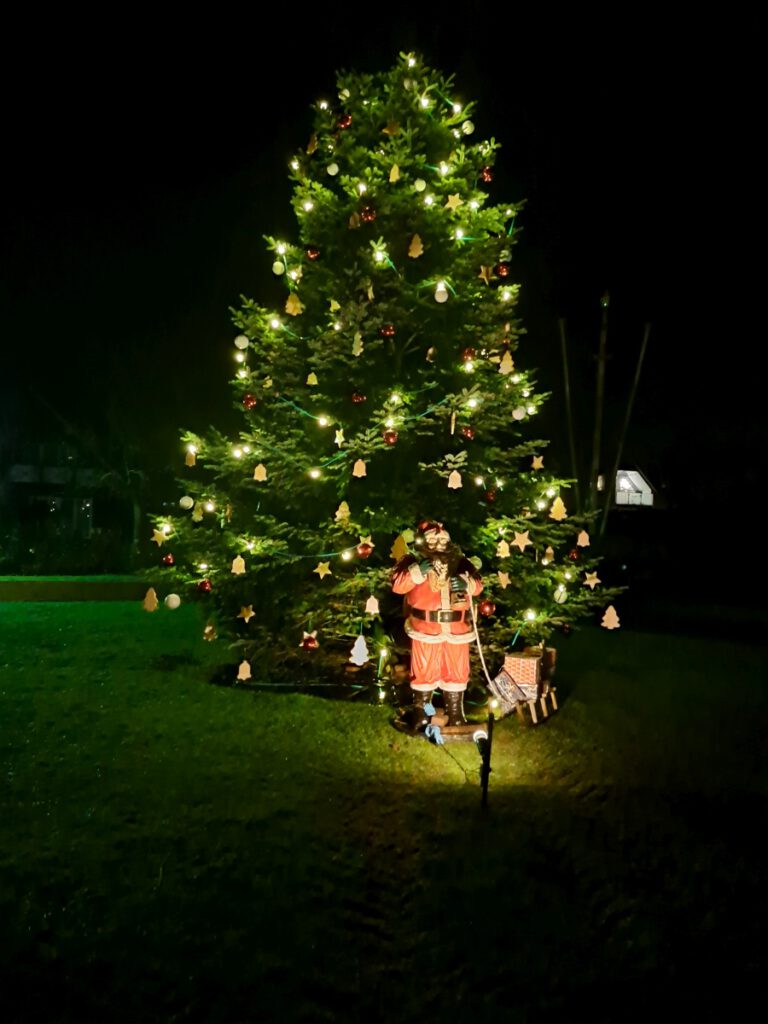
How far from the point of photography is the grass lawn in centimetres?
334

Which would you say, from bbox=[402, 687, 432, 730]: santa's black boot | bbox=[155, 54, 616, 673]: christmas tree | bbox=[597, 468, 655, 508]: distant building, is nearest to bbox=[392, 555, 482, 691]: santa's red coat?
bbox=[402, 687, 432, 730]: santa's black boot

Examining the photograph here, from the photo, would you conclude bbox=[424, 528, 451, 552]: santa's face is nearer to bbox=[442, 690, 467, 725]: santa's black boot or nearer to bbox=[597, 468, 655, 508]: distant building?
bbox=[442, 690, 467, 725]: santa's black boot

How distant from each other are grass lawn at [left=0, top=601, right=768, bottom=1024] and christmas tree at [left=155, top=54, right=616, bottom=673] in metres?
1.12

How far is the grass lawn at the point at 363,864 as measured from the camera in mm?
3340

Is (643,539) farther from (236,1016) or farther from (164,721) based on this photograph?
(236,1016)

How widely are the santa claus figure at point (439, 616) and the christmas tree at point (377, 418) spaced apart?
107 centimetres

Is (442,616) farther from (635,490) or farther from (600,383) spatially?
(635,490)

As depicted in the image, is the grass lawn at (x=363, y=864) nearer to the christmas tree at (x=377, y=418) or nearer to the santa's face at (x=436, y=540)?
the christmas tree at (x=377, y=418)

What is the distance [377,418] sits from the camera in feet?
26.4

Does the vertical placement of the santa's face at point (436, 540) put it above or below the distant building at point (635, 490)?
below

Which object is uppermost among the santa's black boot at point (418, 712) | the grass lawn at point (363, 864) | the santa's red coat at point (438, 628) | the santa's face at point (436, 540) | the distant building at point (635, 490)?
the distant building at point (635, 490)

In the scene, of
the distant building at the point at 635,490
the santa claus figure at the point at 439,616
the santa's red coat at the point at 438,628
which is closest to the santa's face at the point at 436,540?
the santa claus figure at the point at 439,616

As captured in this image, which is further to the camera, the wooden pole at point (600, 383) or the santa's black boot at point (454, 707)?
the wooden pole at point (600, 383)

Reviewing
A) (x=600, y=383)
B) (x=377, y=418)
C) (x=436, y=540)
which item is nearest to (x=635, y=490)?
(x=600, y=383)
